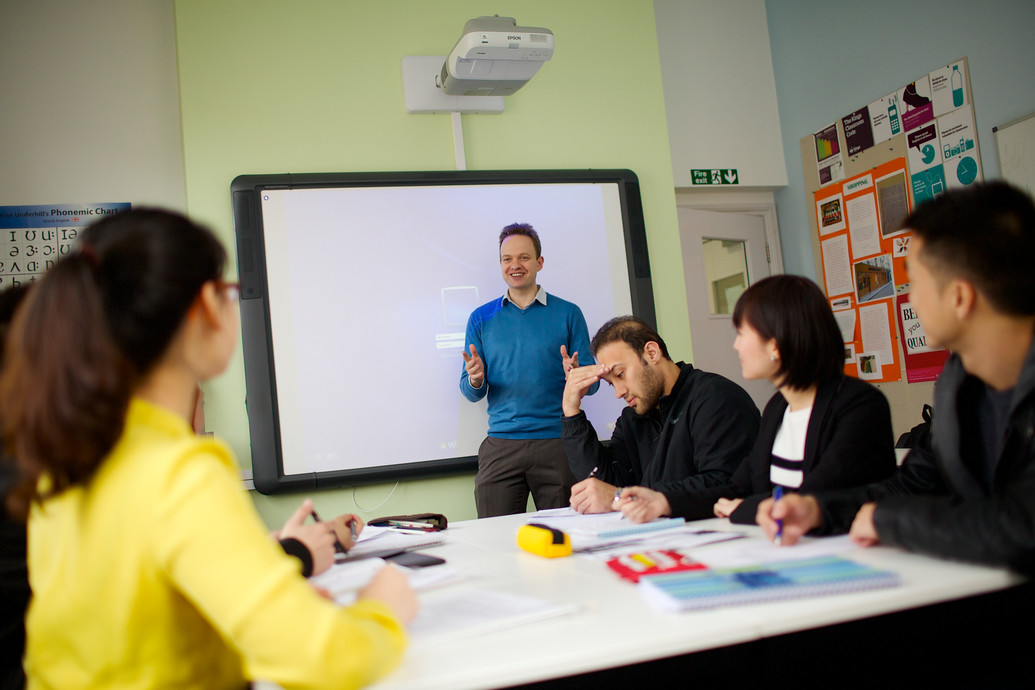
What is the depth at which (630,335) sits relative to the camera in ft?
8.16

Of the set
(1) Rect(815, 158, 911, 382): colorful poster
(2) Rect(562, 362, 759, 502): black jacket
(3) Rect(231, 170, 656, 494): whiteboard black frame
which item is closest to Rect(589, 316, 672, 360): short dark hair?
(2) Rect(562, 362, 759, 502): black jacket

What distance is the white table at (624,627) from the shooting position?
0.90m

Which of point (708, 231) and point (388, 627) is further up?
point (708, 231)

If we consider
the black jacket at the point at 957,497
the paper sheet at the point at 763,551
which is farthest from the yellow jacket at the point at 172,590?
→ the black jacket at the point at 957,497

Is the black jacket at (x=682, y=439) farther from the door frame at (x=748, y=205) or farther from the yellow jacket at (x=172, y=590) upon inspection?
the door frame at (x=748, y=205)

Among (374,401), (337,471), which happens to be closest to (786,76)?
(374,401)

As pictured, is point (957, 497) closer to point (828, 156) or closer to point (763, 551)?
point (763, 551)

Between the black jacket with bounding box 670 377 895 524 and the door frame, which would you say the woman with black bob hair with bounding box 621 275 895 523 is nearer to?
the black jacket with bounding box 670 377 895 524

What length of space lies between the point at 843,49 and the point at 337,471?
3.47 metres

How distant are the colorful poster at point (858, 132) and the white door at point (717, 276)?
729mm

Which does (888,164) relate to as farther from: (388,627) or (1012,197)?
(388,627)

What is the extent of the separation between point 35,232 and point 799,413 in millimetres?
3207

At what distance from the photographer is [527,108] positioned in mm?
3748

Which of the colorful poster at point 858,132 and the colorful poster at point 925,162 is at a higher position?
the colorful poster at point 858,132
